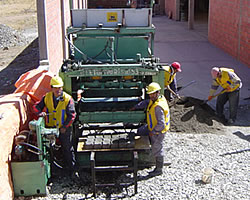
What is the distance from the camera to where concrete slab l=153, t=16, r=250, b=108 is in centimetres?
1286

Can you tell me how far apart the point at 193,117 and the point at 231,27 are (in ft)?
28.9

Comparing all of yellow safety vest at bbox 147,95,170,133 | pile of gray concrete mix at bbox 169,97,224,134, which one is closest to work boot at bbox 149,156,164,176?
yellow safety vest at bbox 147,95,170,133

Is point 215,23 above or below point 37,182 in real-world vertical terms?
above

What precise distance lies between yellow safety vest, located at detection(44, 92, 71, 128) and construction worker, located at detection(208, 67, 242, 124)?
4.31 metres

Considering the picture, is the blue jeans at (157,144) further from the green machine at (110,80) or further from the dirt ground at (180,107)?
the dirt ground at (180,107)

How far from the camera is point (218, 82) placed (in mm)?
9859

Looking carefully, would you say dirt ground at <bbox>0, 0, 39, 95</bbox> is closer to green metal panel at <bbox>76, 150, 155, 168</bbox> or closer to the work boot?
green metal panel at <bbox>76, 150, 155, 168</bbox>

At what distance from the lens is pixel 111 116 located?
24.7ft

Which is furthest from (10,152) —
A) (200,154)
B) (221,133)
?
(221,133)

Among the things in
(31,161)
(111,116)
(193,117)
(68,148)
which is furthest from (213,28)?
(31,161)

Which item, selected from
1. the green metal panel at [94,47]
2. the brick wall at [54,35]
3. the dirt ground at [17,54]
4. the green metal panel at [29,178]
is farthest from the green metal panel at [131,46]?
the dirt ground at [17,54]

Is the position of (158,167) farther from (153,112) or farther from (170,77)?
(170,77)

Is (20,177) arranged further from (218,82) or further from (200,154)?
(218,82)

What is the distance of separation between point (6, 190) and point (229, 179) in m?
3.81
